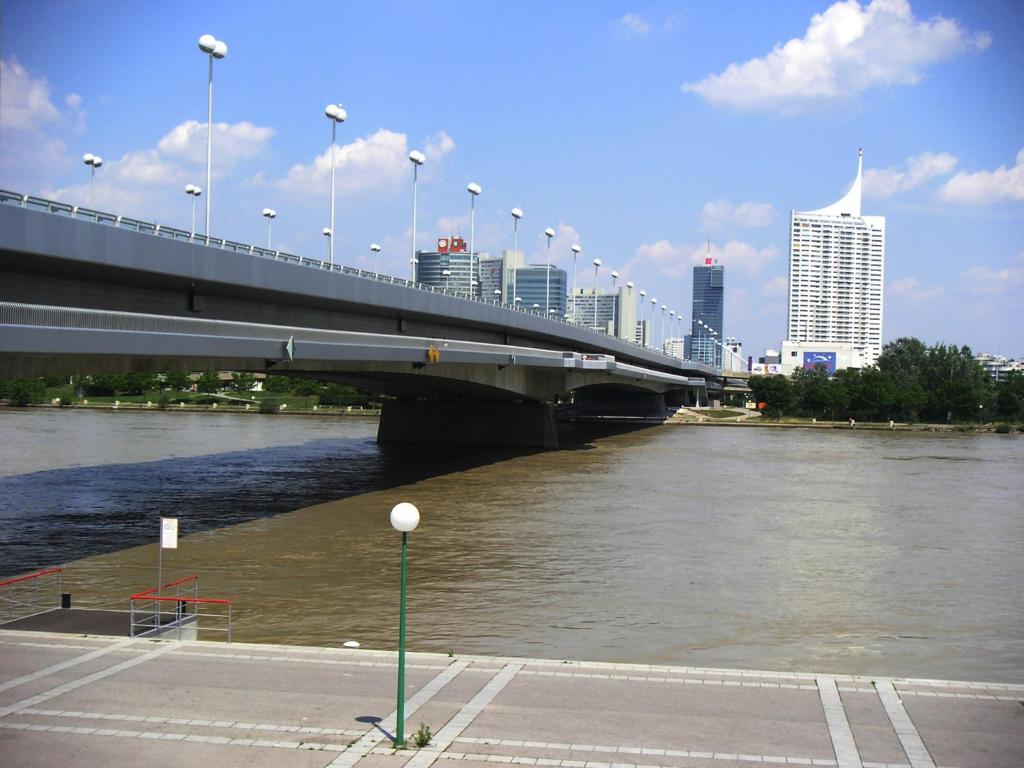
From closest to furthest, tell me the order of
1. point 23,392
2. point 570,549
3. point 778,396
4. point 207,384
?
point 570,549, point 23,392, point 778,396, point 207,384

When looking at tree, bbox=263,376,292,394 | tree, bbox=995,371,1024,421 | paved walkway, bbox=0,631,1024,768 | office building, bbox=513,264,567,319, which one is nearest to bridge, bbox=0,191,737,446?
paved walkway, bbox=0,631,1024,768

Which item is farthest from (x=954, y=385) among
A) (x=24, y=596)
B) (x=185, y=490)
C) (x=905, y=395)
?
(x=24, y=596)

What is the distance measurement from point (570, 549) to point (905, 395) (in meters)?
88.6

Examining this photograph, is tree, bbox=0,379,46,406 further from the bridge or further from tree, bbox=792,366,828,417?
tree, bbox=792,366,828,417

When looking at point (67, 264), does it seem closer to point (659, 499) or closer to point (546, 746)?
point (546, 746)

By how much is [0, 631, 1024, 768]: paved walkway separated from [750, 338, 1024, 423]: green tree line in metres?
100

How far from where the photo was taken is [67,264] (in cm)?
2236

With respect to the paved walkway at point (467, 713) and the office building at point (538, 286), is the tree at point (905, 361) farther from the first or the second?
the paved walkway at point (467, 713)

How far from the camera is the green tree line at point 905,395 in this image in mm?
108125

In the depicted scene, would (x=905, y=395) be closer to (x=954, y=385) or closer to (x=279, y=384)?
(x=954, y=385)

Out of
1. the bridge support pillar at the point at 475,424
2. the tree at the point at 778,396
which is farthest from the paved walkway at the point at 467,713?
the tree at the point at 778,396

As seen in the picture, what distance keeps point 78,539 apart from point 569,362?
3112cm

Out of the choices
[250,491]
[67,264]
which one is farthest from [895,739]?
[250,491]

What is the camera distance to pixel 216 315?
2947cm
